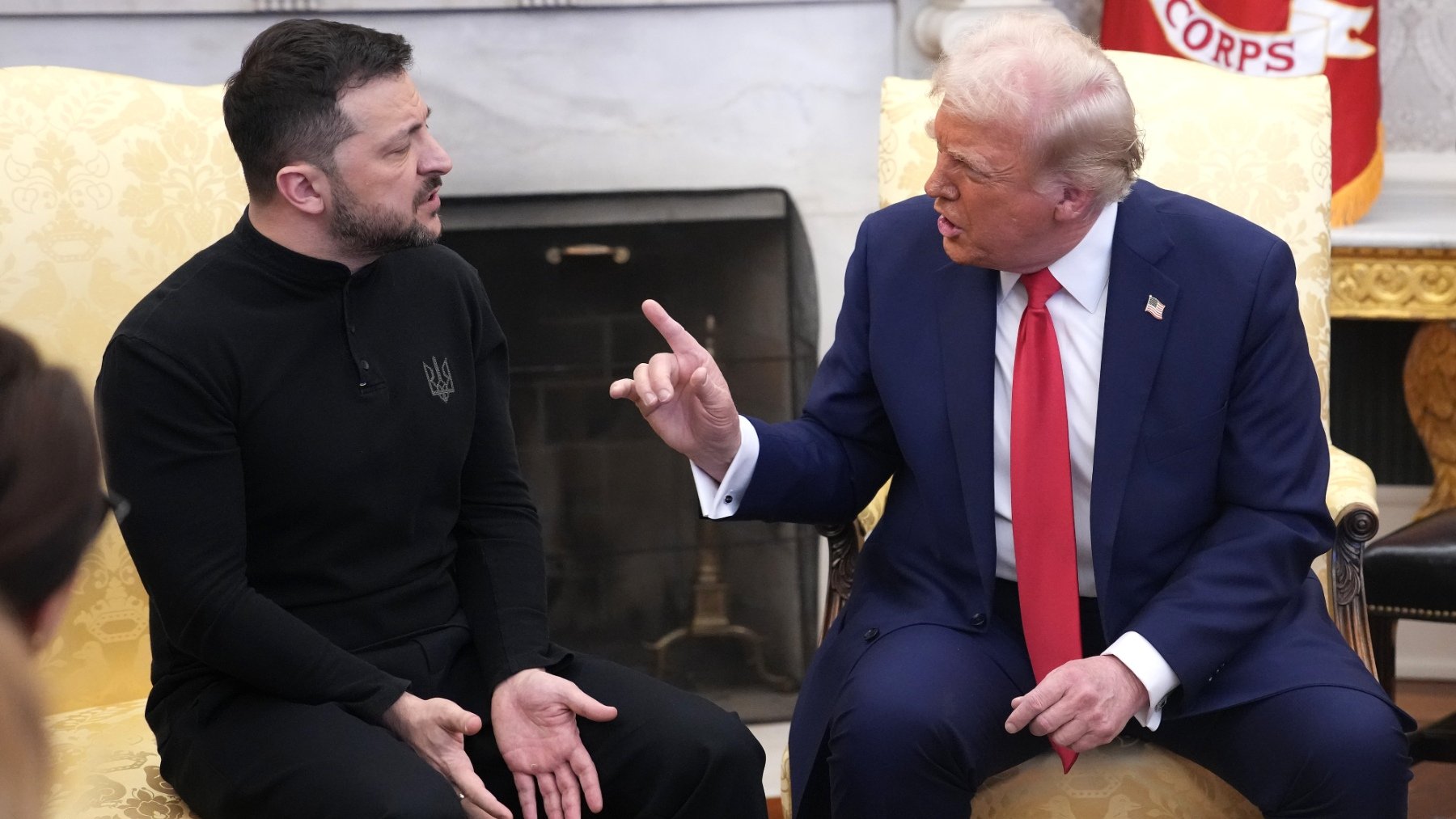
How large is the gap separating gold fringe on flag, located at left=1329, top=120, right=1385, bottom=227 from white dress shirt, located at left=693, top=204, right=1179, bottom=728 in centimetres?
124

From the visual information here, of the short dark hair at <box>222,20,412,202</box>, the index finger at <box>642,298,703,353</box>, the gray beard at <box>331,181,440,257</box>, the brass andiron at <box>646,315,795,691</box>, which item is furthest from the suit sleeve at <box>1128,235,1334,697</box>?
the brass andiron at <box>646,315,795,691</box>

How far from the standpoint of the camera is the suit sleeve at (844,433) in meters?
1.90

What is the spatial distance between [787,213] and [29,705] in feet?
7.93

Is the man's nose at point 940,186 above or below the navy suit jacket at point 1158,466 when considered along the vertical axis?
above

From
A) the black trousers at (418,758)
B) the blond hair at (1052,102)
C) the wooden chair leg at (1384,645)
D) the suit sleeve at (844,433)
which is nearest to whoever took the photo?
the black trousers at (418,758)

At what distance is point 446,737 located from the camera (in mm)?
1653

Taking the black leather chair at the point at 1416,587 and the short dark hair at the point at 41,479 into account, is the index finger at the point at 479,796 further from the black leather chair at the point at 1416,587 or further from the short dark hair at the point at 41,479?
the black leather chair at the point at 1416,587

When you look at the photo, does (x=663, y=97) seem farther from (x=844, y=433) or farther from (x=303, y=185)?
(x=303, y=185)

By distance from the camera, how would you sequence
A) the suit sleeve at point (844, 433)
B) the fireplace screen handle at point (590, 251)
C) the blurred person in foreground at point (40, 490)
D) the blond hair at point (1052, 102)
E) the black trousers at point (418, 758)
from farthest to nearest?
the fireplace screen handle at point (590, 251), the suit sleeve at point (844, 433), the blond hair at point (1052, 102), the black trousers at point (418, 758), the blurred person in foreground at point (40, 490)

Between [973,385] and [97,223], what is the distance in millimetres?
1153

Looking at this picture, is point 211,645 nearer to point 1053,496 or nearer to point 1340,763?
point 1053,496

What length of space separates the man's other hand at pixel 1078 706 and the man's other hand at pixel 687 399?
0.45m

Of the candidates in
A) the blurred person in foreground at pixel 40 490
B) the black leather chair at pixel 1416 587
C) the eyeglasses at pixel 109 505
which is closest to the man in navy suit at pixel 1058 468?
the black leather chair at pixel 1416 587

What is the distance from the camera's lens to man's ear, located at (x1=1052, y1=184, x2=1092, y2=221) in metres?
1.79
